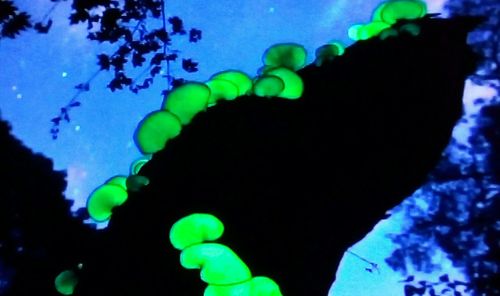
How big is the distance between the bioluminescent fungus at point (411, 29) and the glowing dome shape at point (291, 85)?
28.1 inches

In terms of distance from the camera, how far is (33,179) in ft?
40.6

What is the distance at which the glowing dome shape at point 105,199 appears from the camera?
110 inches

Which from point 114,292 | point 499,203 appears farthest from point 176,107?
point 499,203

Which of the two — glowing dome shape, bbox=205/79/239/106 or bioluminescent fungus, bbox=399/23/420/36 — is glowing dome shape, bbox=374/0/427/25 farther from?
glowing dome shape, bbox=205/79/239/106

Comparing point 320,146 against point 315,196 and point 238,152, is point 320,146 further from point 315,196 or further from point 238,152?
point 238,152

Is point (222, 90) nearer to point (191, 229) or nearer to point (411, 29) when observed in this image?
point (191, 229)

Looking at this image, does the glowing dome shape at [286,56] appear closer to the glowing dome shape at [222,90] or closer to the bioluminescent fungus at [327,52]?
the bioluminescent fungus at [327,52]

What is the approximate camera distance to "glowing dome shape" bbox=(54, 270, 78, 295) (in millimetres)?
2396

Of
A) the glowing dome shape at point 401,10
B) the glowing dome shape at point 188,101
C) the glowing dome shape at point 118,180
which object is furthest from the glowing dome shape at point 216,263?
the glowing dome shape at point 401,10

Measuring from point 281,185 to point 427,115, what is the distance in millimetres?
1026

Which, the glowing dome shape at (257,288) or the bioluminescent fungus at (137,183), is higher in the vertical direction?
the bioluminescent fungus at (137,183)

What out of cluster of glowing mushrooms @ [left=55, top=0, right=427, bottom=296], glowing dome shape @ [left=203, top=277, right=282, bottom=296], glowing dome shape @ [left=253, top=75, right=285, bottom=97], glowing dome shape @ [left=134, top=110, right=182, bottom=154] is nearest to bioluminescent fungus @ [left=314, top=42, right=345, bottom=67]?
cluster of glowing mushrooms @ [left=55, top=0, right=427, bottom=296]

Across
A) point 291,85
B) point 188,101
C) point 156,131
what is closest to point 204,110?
point 188,101

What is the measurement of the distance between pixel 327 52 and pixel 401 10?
0.73m
